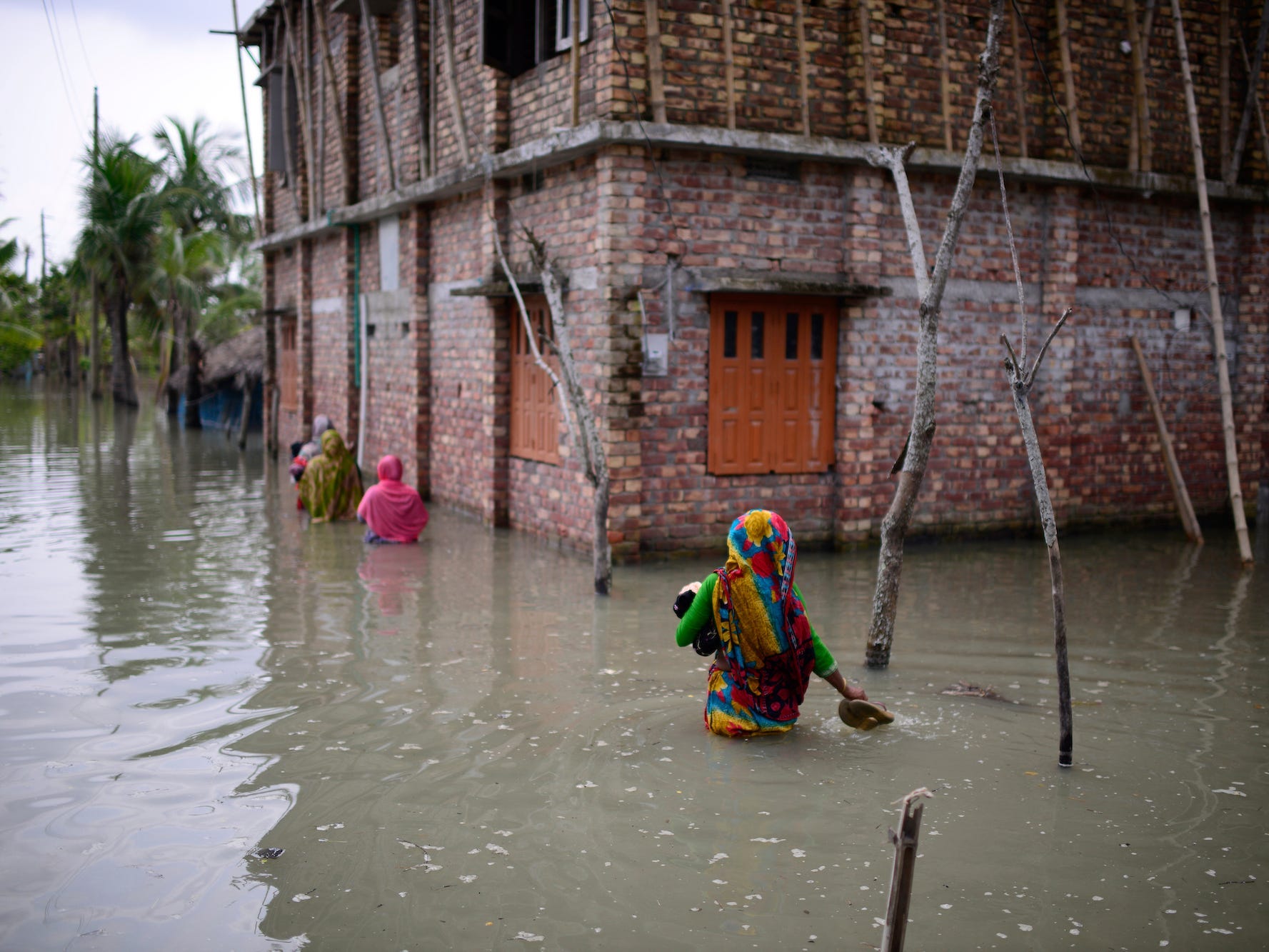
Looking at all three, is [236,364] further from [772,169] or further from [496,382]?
[772,169]

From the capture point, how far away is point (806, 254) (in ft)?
33.8

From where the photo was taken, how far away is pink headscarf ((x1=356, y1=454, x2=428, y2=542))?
439 inches

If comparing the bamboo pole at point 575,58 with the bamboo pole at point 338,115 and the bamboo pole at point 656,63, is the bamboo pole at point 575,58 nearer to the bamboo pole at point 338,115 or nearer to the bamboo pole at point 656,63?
the bamboo pole at point 656,63

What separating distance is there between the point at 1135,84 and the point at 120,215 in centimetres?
3088

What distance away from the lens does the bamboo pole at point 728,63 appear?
962 centimetres

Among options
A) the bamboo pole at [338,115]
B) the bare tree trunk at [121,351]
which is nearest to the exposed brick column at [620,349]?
the bamboo pole at [338,115]

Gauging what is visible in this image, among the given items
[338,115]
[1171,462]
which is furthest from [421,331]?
[1171,462]

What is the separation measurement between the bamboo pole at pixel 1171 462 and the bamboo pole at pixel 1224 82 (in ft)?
7.14

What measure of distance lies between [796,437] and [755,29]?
12.0 ft

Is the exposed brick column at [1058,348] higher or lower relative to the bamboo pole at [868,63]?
lower

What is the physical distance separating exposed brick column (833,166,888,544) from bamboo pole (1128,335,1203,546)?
123 inches

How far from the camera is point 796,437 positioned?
34.8ft

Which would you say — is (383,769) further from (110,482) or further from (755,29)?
(110,482)

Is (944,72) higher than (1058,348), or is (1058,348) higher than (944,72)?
(944,72)
